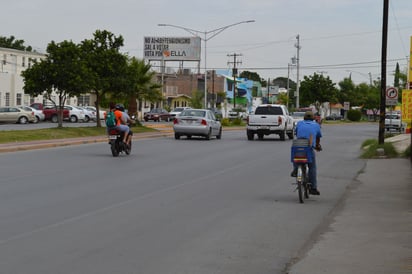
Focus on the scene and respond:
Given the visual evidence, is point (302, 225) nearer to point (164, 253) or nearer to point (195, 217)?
point (195, 217)

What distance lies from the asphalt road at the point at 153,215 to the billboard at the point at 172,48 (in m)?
66.3

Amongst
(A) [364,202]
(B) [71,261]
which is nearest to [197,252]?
(B) [71,261]

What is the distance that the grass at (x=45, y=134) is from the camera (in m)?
30.7

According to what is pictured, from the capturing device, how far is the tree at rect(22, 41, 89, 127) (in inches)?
1396

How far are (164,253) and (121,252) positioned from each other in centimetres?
50

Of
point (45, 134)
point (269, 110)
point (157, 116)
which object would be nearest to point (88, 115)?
point (157, 116)

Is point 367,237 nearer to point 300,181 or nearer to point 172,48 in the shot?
point 300,181

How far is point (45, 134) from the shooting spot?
33.5m

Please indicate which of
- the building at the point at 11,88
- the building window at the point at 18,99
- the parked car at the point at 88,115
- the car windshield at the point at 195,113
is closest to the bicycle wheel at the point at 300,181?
the car windshield at the point at 195,113

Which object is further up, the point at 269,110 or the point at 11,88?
the point at 11,88

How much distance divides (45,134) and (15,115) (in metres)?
24.0

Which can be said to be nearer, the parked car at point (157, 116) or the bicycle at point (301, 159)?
the bicycle at point (301, 159)

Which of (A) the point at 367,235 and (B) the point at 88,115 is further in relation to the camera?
(B) the point at 88,115

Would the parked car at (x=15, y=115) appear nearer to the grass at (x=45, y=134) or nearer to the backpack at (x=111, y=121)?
the grass at (x=45, y=134)
